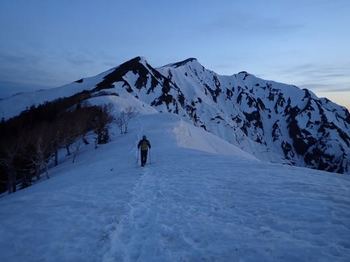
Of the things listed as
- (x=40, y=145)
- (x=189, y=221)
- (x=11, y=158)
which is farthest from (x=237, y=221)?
(x=40, y=145)

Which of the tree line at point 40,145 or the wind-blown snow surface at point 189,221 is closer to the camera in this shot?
the wind-blown snow surface at point 189,221

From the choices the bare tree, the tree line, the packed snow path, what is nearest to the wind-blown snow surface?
the packed snow path

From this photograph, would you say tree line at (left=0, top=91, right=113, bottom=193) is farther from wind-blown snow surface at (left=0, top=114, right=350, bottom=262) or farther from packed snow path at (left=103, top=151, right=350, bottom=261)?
packed snow path at (left=103, top=151, right=350, bottom=261)

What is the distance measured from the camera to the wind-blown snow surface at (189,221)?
921 centimetres

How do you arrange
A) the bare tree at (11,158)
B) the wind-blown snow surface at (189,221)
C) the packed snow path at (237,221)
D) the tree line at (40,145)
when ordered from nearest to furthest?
the packed snow path at (237,221)
the wind-blown snow surface at (189,221)
the bare tree at (11,158)
the tree line at (40,145)

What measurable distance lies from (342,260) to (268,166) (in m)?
14.7

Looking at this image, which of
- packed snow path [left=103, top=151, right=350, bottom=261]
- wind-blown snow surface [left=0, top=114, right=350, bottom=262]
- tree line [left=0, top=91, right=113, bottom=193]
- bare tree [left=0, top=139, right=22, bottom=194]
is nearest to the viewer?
packed snow path [left=103, top=151, right=350, bottom=261]

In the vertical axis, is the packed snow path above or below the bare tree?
above

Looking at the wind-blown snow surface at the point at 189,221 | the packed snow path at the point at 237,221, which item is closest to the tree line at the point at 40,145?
the wind-blown snow surface at the point at 189,221

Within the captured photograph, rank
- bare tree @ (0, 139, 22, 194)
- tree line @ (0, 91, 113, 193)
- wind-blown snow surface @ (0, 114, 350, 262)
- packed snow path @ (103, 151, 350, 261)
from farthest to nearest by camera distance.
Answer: tree line @ (0, 91, 113, 193), bare tree @ (0, 139, 22, 194), wind-blown snow surface @ (0, 114, 350, 262), packed snow path @ (103, 151, 350, 261)

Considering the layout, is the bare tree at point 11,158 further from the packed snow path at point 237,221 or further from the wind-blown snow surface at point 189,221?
the packed snow path at point 237,221

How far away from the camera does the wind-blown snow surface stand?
921 cm

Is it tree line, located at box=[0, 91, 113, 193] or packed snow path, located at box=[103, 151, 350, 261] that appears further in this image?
tree line, located at box=[0, 91, 113, 193]

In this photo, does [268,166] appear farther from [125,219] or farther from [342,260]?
[342,260]
